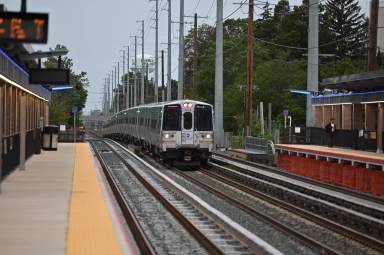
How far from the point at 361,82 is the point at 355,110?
182 inches

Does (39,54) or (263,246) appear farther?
(39,54)

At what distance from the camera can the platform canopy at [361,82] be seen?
77.4 feet

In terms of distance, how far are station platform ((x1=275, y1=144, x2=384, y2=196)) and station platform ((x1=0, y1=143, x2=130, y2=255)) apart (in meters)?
8.03

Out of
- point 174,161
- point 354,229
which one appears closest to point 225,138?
point 174,161

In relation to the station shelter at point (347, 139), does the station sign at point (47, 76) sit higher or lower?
higher

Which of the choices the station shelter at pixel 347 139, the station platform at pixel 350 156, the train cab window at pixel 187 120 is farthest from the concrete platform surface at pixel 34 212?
the station shelter at pixel 347 139

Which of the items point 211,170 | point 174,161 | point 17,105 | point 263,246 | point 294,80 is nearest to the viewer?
point 263,246

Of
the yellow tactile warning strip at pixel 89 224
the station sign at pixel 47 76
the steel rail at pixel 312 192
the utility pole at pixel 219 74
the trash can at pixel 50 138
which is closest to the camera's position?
the yellow tactile warning strip at pixel 89 224

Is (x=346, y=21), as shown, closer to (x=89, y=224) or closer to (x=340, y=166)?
(x=340, y=166)

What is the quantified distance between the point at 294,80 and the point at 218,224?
4487 centimetres

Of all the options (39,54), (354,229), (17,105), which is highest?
(39,54)

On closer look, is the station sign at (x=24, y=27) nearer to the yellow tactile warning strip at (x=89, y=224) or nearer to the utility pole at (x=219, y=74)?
the yellow tactile warning strip at (x=89, y=224)

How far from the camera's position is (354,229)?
13.8 m

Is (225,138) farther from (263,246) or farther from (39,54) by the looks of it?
(263,246)
